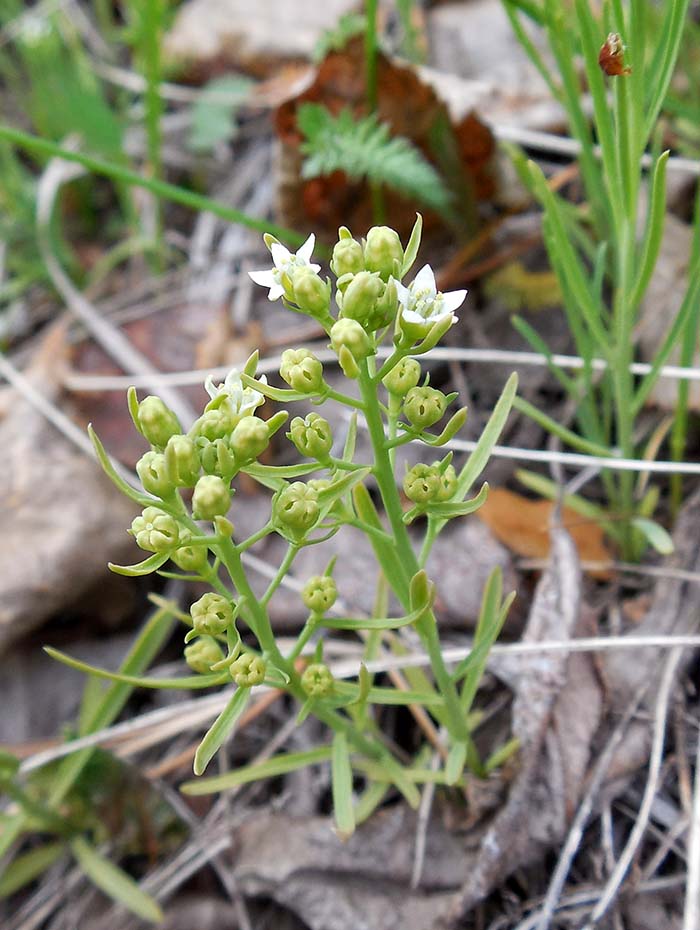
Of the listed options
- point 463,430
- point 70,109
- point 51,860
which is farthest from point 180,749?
point 70,109

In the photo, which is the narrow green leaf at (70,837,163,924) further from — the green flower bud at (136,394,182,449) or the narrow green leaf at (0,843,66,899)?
the green flower bud at (136,394,182,449)

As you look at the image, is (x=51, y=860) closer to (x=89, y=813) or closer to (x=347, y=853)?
(x=89, y=813)

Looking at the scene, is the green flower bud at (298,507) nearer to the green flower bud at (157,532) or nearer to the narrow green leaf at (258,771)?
the green flower bud at (157,532)

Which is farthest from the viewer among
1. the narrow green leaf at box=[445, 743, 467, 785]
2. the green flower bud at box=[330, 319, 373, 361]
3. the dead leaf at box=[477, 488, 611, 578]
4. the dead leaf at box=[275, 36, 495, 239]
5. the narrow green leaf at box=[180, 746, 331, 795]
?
the dead leaf at box=[275, 36, 495, 239]

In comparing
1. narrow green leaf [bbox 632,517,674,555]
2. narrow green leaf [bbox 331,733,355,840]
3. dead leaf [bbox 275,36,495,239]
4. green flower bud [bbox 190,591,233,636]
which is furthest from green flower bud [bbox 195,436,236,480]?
dead leaf [bbox 275,36,495,239]


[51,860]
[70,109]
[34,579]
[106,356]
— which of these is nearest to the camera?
[51,860]

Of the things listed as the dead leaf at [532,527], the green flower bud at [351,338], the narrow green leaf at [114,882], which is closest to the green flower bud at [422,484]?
the green flower bud at [351,338]
